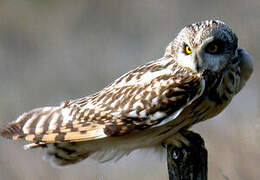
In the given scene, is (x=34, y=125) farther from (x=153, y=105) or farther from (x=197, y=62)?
(x=197, y=62)

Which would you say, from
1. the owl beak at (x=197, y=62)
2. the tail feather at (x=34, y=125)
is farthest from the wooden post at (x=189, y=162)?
the tail feather at (x=34, y=125)

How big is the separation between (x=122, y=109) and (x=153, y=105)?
0.29m

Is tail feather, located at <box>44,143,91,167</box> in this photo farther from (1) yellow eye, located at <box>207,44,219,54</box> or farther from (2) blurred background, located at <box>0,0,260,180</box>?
(1) yellow eye, located at <box>207,44,219,54</box>

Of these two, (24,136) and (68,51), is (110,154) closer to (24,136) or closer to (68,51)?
(24,136)

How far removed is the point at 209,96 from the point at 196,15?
519cm

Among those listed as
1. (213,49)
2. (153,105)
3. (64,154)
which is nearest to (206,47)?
(213,49)

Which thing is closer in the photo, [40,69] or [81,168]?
[81,168]

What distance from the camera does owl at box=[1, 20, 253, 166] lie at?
4.31 m

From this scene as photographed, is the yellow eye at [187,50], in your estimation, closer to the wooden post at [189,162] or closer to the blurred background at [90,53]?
the wooden post at [189,162]

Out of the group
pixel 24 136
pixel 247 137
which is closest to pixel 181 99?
pixel 24 136

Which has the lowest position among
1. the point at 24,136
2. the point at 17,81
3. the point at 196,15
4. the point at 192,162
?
the point at 192,162

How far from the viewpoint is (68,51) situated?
32.1 ft

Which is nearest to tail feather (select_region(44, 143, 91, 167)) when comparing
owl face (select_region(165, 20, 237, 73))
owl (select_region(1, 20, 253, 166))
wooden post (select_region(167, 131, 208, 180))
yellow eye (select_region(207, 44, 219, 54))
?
owl (select_region(1, 20, 253, 166))

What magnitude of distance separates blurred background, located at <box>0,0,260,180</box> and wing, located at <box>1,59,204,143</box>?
160 cm
